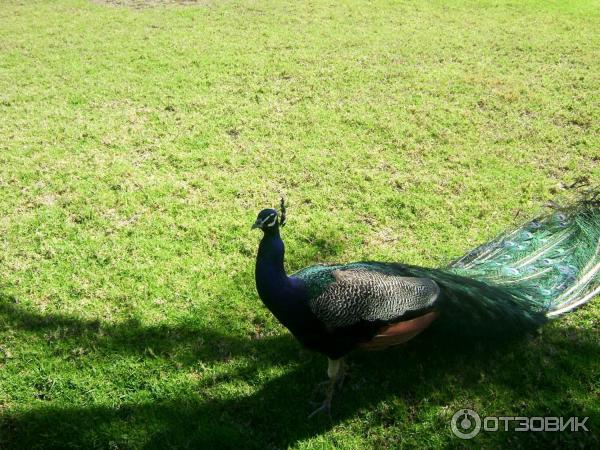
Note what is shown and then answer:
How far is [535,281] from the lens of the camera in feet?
10.8

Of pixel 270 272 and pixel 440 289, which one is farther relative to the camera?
pixel 440 289

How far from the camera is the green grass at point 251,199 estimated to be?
3.00 m

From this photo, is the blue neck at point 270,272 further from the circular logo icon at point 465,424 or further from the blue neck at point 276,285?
the circular logo icon at point 465,424

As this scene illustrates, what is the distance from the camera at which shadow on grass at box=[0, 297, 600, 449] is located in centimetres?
282

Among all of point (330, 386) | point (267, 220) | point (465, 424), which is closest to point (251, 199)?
point (267, 220)

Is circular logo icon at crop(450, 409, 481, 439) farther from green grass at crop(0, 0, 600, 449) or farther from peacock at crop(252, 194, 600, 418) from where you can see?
peacock at crop(252, 194, 600, 418)

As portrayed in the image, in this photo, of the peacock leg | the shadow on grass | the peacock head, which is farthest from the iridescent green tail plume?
the peacock head

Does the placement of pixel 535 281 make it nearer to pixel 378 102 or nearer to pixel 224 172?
pixel 224 172

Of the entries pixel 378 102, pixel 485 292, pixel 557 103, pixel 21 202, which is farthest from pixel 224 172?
pixel 557 103

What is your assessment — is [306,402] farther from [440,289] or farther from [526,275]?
[526,275]

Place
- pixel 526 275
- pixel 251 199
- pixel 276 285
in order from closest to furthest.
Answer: pixel 276 285 → pixel 526 275 → pixel 251 199

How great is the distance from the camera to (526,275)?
11.0 ft

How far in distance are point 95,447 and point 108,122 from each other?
4224mm

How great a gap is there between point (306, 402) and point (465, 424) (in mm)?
930
